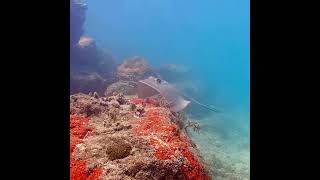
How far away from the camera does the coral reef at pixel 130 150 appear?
6543mm

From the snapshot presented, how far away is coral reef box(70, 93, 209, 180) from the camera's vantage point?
654cm

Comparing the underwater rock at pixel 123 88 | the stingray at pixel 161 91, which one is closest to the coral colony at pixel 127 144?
the stingray at pixel 161 91

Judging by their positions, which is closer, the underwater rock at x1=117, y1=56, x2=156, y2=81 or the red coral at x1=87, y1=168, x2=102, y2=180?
the red coral at x1=87, y1=168, x2=102, y2=180

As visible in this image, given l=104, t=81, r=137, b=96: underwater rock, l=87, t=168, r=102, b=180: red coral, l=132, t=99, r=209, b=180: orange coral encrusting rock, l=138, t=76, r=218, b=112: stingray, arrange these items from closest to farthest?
l=87, t=168, r=102, b=180: red coral
l=132, t=99, r=209, b=180: orange coral encrusting rock
l=138, t=76, r=218, b=112: stingray
l=104, t=81, r=137, b=96: underwater rock

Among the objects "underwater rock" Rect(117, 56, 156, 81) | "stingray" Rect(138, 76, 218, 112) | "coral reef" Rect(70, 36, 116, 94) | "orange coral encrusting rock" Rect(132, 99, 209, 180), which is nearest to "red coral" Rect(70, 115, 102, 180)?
"orange coral encrusting rock" Rect(132, 99, 209, 180)

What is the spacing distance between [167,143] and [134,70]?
1494 cm

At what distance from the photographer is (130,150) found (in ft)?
23.5

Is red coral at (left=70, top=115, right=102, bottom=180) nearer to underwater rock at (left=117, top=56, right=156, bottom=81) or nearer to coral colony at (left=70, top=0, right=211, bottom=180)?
coral colony at (left=70, top=0, right=211, bottom=180)

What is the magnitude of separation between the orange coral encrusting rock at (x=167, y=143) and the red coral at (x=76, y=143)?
1.43 m

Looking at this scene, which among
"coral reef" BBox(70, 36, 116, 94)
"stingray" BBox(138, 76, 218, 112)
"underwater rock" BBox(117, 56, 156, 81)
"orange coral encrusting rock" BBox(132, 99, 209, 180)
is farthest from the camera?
"underwater rock" BBox(117, 56, 156, 81)

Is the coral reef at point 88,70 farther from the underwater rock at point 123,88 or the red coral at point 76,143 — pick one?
the red coral at point 76,143

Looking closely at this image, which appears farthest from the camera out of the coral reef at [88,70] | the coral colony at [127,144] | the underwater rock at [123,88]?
the coral reef at [88,70]

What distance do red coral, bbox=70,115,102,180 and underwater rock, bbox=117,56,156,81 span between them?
10.5 metres
